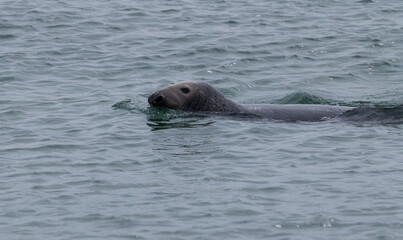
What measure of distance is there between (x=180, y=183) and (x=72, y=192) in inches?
52.3

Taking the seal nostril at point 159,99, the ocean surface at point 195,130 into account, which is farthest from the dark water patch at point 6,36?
the seal nostril at point 159,99

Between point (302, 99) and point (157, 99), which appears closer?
point (157, 99)

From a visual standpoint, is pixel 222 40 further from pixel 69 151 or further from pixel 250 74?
pixel 69 151

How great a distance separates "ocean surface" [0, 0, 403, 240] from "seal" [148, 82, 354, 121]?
26 cm

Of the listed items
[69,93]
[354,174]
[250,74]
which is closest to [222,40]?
[250,74]

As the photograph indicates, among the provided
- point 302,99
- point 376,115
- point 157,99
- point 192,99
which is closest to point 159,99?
point 157,99

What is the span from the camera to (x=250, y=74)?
2077 centimetres

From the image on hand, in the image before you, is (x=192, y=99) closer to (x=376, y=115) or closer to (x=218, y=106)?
(x=218, y=106)

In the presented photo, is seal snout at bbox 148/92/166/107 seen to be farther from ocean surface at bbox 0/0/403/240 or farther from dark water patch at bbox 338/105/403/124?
dark water patch at bbox 338/105/403/124

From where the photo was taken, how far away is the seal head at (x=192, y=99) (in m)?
16.7

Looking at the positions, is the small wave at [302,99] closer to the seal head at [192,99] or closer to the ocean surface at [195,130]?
the ocean surface at [195,130]

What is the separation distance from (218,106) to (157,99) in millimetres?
1015

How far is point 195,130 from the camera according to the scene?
1571 centimetres

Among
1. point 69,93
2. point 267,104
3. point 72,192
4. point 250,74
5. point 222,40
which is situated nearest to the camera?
point 72,192
